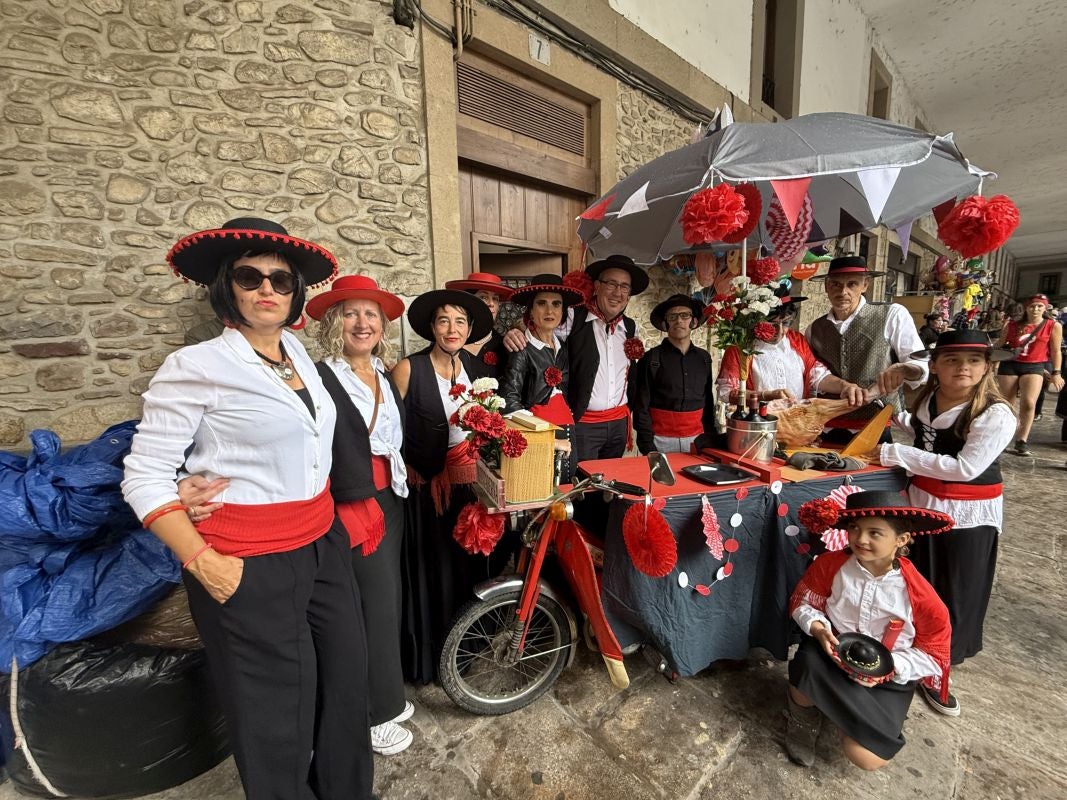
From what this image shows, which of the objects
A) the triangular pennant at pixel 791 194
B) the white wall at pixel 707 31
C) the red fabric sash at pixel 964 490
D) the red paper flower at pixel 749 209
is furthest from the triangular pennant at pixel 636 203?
the white wall at pixel 707 31

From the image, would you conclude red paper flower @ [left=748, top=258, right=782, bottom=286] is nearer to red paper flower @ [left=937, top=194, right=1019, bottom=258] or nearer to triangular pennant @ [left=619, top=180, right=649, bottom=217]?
triangular pennant @ [left=619, top=180, right=649, bottom=217]

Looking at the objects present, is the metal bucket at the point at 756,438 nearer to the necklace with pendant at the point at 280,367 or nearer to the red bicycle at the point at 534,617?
the red bicycle at the point at 534,617

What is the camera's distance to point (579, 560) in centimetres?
208

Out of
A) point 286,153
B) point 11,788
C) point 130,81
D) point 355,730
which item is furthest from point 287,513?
point 130,81

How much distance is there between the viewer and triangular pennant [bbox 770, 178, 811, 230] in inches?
82.3

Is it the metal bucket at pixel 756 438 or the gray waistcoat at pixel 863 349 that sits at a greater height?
the gray waistcoat at pixel 863 349

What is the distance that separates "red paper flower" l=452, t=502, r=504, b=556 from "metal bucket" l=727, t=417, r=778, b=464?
136 centimetres

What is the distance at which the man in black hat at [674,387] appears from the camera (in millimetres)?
3377

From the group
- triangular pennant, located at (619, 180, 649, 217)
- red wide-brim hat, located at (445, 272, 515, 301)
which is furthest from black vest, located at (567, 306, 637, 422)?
triangular pennant, located at (619, 180, 649, 217)

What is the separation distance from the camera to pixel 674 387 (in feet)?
11.1

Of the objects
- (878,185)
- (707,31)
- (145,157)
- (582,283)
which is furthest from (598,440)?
(707,31)

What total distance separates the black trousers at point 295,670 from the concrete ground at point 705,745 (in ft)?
1.39

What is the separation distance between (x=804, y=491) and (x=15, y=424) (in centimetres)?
438

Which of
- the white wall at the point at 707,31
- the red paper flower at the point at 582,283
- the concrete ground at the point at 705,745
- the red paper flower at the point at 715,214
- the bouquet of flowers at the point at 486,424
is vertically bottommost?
the concrete ground at the point at 705,745
